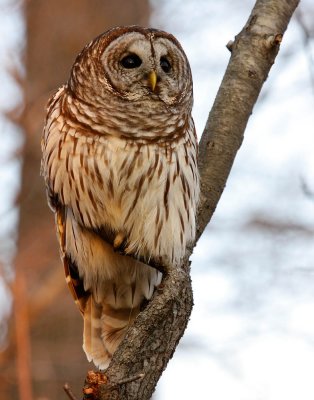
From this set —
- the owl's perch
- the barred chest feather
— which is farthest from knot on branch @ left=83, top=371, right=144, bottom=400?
the barred chest feather

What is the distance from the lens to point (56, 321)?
20.6 ft

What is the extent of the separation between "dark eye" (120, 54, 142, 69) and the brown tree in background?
1353 mm

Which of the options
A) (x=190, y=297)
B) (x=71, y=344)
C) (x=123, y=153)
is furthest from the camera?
(x=71, y=344)

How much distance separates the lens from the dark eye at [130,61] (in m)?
4.38

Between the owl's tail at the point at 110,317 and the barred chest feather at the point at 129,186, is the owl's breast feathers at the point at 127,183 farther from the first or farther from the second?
the owl's tail at the point at 110,317

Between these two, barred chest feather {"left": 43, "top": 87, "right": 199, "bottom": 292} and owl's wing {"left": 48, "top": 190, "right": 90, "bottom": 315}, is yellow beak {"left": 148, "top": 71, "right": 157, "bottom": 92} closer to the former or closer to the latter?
barred chest feather {"left": 43, "top": 87, "right": 199, "bottom": 292}

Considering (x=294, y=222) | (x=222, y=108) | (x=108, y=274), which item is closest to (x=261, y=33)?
(x=222, y=108)

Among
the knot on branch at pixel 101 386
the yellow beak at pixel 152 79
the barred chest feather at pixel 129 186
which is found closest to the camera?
the knot on branch at pixel 101 386

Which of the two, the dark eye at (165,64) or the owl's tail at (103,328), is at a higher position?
the dark eye at (165,64)

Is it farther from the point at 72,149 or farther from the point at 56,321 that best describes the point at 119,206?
the point at 56,321

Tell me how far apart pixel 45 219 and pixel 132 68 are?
217 centimetres

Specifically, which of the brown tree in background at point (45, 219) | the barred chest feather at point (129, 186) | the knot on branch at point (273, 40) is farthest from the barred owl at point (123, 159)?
the brown tree in background at point (45, 219)

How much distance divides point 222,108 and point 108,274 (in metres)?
0.94

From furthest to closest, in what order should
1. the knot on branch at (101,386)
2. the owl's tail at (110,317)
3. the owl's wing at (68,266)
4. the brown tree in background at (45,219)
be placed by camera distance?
the brown tree in background at (45,219), the owl's tail at (110,317), the owl's wing at (68,266), the knot on branch at (101,386)
